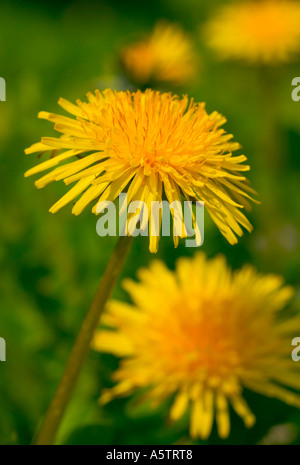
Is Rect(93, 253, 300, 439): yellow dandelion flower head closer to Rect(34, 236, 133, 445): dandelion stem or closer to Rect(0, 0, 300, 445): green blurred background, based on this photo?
Rect(0, 0, 300, 445): green blurred background

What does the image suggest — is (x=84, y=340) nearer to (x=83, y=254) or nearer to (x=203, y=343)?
(x=203, y=343)

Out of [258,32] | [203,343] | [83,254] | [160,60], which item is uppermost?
[258,32]

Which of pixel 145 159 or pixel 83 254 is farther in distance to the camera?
pixel 83 254

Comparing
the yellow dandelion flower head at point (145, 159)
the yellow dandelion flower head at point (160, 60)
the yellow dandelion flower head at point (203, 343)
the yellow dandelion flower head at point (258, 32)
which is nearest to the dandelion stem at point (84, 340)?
the yellow dandelion flower head at point (145, 159)

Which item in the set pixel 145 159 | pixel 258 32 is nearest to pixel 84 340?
pixel 145 159

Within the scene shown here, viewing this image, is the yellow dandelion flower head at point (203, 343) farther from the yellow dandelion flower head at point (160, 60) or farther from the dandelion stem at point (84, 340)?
the yellow dandelion flower head at point (160, 60)
